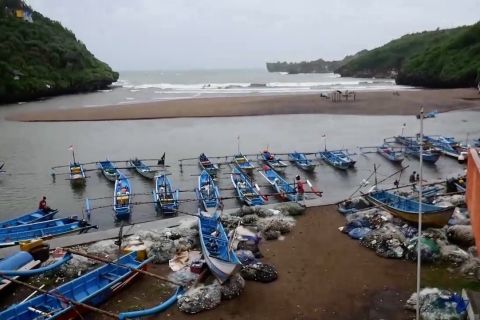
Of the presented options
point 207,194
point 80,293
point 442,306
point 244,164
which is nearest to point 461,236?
point 442,306

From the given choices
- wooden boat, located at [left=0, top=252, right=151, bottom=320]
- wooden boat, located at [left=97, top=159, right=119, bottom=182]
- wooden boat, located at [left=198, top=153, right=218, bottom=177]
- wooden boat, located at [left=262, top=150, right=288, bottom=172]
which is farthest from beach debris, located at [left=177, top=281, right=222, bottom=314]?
wooden boat, located at [left=262, top=150, right=288, bottom=172]

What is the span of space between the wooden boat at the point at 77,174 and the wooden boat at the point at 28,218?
24.3 ft

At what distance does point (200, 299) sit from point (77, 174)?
63.2ft

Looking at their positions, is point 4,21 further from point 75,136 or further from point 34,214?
point 34,214

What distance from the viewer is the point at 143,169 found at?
28766 millimetres

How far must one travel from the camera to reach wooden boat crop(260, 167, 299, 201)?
21.5 meters

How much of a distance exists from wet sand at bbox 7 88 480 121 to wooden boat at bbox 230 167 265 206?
28149 millimetres

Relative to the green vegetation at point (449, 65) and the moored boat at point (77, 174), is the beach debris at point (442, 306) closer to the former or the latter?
the moored boat at point (77, 174)

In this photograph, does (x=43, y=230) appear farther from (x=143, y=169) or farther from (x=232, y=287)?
(x=143, y=169)

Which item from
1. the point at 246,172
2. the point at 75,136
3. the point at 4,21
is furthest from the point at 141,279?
the point at 4,21

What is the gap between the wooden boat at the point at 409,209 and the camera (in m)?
14.8

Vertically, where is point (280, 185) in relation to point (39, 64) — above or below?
below

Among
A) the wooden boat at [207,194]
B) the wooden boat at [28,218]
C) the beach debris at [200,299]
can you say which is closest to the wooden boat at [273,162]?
the wooden boat at [207,194]

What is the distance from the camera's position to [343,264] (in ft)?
45.8
